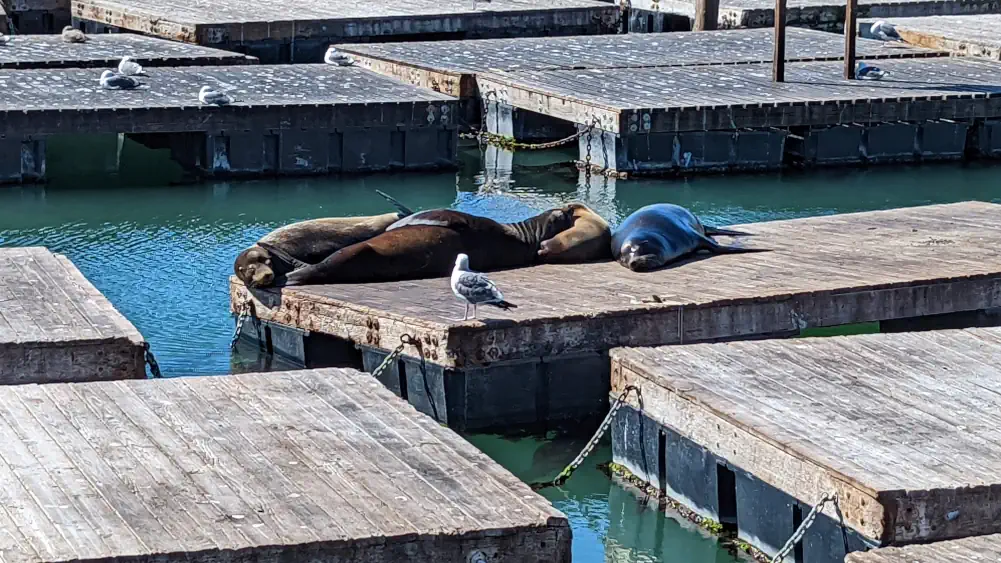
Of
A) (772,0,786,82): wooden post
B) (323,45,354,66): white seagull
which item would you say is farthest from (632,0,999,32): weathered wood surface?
(323,45,354,66): white seagull

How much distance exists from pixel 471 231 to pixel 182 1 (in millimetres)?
15804

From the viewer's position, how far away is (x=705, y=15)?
2477 centimetres

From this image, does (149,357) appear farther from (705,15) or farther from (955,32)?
(705,15)

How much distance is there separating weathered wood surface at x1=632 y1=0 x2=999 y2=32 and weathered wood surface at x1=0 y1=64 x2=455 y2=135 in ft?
26.3

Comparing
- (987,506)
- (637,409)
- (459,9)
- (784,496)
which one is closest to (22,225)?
(637,409)

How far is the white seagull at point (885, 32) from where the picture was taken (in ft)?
76.3

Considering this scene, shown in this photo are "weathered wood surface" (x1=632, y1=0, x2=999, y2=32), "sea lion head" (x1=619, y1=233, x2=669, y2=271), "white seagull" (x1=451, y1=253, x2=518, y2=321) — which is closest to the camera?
"white seagull" (x1=451, y1=253, x2=518, y2=321)

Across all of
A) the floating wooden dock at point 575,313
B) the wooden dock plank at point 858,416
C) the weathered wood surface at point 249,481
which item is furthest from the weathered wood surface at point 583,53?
the weathered wood surface at point 249,481

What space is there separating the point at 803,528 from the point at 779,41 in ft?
40.7

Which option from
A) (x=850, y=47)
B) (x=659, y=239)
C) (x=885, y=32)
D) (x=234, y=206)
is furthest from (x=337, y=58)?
(x=659, y=239)

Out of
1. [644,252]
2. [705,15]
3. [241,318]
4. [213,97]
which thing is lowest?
[241,318]

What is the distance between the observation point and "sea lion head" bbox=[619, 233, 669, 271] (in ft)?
35.5

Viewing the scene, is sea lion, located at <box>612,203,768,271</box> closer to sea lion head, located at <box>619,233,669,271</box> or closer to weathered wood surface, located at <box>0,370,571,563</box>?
sea lion head, located at <box>619,233,669,271</box>

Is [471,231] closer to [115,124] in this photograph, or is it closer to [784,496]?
[784,496]
